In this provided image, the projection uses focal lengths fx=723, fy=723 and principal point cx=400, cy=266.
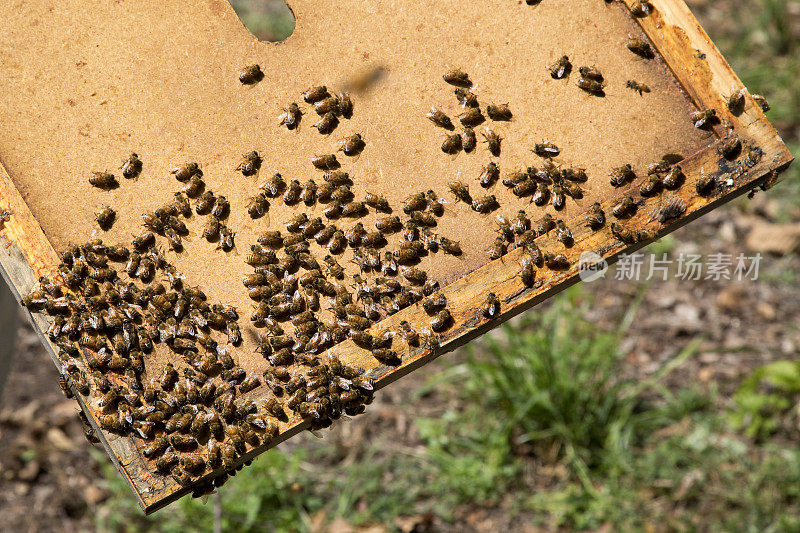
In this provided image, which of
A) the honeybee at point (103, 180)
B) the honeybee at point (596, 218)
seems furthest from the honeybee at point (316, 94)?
the honeybee at point (596, 218)

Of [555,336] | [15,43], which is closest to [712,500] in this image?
[555,336]

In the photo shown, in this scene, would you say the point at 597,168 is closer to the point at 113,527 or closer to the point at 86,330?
the point at 86,330

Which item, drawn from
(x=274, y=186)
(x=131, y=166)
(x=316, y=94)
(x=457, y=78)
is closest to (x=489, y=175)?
(x=457, y=78)

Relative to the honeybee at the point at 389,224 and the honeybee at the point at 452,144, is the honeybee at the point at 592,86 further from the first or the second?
the honeybee at the point at 389,224

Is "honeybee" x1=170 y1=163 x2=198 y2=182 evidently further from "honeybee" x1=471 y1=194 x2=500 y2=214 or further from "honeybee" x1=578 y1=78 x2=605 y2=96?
"honeybee" x1=578 y1=78 x2=605 y2=96

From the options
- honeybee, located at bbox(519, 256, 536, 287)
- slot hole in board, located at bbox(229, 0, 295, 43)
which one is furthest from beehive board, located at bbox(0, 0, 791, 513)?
slot hole in board, located at bbox(229, 0, 295, 43)
